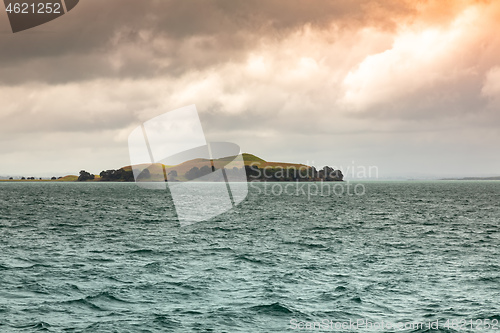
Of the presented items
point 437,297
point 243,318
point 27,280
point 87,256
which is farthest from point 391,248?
point 27,280

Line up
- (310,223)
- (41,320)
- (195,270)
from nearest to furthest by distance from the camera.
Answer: (41,320)
(195,270)
(310,223)

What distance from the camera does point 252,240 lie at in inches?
1615

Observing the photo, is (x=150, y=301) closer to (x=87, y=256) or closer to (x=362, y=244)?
(x=87, y=256)

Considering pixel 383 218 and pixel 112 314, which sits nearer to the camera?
pixel 112 314

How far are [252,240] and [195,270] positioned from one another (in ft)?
45.8
